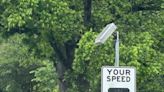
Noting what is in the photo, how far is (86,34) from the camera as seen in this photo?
17281 millimetres

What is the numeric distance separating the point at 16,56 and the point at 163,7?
56.8 feet

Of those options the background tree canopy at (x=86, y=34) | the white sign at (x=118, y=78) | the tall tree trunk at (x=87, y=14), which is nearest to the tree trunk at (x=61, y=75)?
the background tree canopy at (x=86, y=34)

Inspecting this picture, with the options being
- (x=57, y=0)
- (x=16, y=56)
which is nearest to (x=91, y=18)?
(x=57, y=0)

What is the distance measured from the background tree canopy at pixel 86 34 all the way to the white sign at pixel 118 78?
5758 mm

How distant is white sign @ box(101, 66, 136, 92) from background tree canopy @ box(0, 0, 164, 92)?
18.9 feet

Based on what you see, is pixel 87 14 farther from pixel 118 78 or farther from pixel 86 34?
pixel 118 78

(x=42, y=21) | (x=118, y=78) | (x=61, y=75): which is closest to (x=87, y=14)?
(x=42, y=21)

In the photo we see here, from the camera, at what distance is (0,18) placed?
1794cm

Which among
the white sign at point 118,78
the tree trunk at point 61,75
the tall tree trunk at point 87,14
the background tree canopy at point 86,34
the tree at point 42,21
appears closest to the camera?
the white sign at point 118,78

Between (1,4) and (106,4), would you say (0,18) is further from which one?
(106,4)

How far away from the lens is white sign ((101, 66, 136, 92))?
1120 cm

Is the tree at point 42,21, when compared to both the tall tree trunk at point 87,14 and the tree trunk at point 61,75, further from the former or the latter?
the tree trunk at point 61,75

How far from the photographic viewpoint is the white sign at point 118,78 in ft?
36.7

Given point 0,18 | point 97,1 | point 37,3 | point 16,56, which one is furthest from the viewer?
point 16,56
